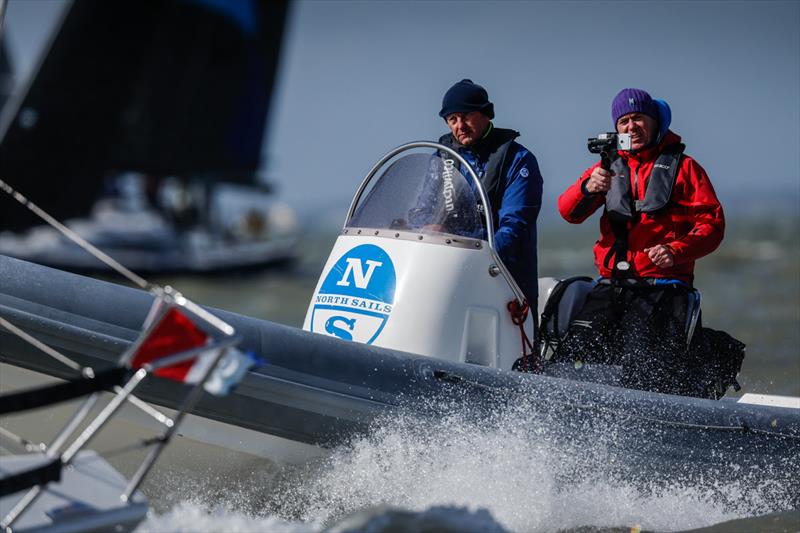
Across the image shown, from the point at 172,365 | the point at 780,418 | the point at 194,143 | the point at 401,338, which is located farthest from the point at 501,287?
the point at 194,143

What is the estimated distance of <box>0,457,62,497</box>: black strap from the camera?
2600 millimetres

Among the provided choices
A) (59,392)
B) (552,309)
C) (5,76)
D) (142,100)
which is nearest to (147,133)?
(142,100)

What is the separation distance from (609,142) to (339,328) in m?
1.26

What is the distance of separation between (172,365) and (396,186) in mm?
1882

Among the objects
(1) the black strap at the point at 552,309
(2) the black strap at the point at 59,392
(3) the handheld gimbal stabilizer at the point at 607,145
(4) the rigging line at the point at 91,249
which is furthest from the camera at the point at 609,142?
(2) the black strap at the point at 59,392

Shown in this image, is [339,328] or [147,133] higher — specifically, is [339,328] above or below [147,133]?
below

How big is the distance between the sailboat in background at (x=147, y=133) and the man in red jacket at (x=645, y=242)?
1608 cm

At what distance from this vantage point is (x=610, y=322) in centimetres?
441

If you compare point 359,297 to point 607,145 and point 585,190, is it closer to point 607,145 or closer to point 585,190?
point 585,190

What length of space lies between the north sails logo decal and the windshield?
17cm

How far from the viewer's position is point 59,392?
2.66 m

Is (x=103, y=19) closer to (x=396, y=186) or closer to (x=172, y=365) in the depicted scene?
(x=396, y=186)

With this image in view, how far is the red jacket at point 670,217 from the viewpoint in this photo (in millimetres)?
4285

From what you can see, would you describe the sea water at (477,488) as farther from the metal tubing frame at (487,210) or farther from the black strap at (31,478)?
the black strap at (31,478)
